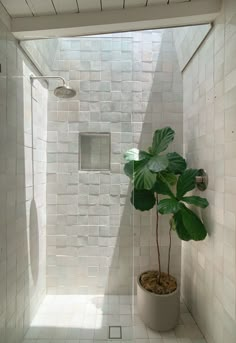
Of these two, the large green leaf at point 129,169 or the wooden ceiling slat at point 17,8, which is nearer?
the wooden ceiling slat at point 17,8

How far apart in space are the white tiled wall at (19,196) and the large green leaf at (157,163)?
0.86m

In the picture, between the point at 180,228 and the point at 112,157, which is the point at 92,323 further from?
the point at 112,157

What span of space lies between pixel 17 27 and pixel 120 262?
6.04ft

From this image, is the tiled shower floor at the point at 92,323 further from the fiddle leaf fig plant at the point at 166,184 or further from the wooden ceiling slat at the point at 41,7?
the wooden ceiling slat at the point at 41,7

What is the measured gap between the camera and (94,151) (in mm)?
1920

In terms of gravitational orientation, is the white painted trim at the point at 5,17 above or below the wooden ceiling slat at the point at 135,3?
below

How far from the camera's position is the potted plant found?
1475 mm

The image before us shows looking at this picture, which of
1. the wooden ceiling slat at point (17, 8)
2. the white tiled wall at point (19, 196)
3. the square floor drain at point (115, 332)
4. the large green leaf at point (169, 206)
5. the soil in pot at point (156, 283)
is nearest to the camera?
the wooden ceiling slat at point (17, 8)

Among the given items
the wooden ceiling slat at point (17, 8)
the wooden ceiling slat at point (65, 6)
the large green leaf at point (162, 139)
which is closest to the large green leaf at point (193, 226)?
the large green leaf at point (162, 139)

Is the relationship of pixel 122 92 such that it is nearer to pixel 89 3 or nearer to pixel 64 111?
pixel 64 111

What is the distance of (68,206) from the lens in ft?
6.30

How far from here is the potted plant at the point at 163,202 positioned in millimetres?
1475

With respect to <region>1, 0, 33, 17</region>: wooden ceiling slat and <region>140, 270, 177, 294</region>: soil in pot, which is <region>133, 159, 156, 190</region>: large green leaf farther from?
<region>1, 0, 33, 17</region>: wooden ceiling slat

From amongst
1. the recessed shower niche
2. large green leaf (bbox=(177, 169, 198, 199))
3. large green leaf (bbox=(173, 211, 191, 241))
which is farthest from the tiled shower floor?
the recessed shower niche
